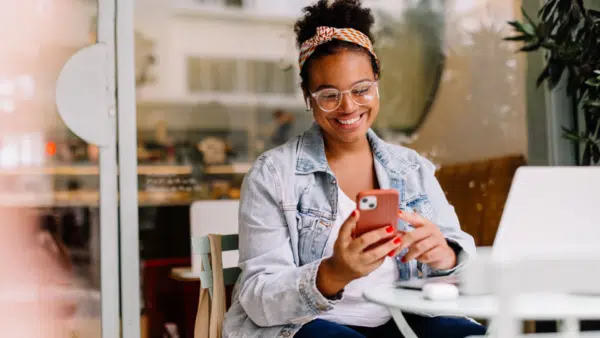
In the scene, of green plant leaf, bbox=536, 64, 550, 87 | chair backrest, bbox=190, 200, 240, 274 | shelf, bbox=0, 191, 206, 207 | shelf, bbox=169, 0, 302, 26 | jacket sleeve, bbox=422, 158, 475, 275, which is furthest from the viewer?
shelf, bbox=169, 0, 302, 26

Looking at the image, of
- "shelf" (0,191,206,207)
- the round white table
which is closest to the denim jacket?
the round white table

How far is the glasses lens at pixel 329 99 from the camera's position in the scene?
2016 mm

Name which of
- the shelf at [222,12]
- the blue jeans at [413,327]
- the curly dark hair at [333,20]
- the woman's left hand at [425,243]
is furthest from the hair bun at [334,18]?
the shelf at [222,12]

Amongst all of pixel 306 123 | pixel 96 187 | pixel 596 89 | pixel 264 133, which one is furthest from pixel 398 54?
pixel 96 187

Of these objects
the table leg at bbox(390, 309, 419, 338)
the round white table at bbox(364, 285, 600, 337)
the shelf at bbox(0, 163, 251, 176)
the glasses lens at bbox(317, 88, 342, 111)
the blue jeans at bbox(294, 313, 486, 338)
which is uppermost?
the glasses lens at bbox(317, 88, 342, 111)

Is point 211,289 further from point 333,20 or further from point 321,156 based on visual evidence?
point 333,20

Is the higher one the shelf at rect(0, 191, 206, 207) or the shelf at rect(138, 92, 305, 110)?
the shelf at rect(138, 92, 305, 110)

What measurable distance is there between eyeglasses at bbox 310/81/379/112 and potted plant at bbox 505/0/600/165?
4.56 ft

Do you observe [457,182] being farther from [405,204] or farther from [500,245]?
[500,245]

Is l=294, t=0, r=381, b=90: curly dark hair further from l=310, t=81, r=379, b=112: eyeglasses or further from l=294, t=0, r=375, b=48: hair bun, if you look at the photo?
l=310, t=81, r=379, b=112: eyeglasses

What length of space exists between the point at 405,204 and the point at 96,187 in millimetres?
1339

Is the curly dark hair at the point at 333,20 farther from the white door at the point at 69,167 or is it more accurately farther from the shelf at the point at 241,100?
the shelf at the point at 241,100

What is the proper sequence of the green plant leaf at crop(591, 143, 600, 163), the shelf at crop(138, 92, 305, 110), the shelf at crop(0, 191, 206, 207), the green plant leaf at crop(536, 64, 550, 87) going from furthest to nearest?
the shelf at crop(138, 92, 305, 110) < the green plant leaf at crop(536, 64, 550, 87) < the green plant leaf at crop(591, 143, 600, 163) < the shelf at crop(0, 191, 206, 207)

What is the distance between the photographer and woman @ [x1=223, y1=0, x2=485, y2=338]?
177 centimetres
